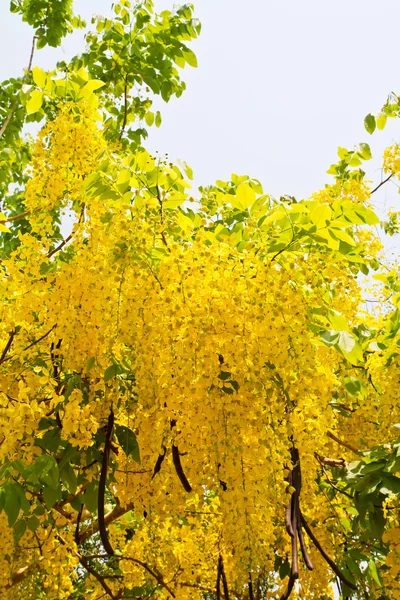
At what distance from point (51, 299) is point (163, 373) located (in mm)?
658

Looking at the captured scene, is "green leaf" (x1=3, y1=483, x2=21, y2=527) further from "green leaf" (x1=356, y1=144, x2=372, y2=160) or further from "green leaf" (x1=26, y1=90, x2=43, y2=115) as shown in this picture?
"green leaf" (x1=356, y1=144, x2=372, y2=160)

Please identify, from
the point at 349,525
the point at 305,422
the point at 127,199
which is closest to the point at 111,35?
the point at 127,199

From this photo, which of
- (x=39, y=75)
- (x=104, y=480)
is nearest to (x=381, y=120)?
(x=39, y=75)

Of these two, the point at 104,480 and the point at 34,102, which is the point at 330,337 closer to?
the point at 104,480

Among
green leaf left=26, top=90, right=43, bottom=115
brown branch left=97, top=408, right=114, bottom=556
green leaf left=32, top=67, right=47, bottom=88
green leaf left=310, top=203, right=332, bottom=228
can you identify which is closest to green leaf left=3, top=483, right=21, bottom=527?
brown branch left=97, top=408, right=114, bottom=556

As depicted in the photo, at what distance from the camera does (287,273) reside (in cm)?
202

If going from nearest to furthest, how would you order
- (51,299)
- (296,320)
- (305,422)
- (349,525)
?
(296,320)
(305,422)
(51,299)
(349,525)

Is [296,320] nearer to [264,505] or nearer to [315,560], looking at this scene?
[264,505]

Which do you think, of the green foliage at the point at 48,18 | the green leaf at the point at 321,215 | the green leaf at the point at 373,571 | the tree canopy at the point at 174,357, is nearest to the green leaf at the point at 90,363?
the tree canopy at the point at 174,357

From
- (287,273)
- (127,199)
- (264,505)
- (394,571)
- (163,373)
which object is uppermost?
(127,199)

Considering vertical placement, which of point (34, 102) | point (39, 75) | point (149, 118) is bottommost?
point (34, 102)

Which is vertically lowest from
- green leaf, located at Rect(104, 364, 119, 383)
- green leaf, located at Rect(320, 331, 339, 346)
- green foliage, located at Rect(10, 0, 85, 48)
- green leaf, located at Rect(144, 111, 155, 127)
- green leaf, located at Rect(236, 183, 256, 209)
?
green leaf, located at Rect(320, 331, 339, 346)

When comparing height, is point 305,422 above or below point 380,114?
below

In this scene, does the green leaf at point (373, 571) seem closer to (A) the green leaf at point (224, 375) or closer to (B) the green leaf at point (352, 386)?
(B) the green leaf at point (352, 386)
